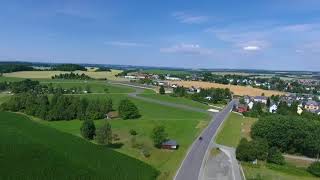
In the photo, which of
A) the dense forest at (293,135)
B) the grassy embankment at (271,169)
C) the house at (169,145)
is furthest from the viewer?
the dense forest at (293,135)

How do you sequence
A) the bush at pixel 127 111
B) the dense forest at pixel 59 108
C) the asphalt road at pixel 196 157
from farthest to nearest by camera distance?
the bush at pixel 127 111
the dense forest at pixel 59 108
the asphalt road at pixel 196 157

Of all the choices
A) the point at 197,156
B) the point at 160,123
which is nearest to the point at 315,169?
the point at 197,156


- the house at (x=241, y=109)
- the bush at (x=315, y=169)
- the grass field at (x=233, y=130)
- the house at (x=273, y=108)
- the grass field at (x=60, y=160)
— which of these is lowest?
the house at (x=273, y=108)

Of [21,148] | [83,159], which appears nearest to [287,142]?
[83,159]

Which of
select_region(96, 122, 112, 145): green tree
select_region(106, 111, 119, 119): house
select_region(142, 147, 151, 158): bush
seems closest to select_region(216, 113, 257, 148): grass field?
select_region(142, 147, 151, 158): bush

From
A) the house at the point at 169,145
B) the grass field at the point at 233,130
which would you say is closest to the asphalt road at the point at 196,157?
the grass field at the point at 233,130

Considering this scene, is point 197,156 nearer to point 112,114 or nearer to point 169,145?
point 169,145

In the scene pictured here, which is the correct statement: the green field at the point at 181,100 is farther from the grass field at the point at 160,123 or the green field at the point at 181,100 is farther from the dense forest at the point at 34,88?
the dense forest at the point at 34,88
